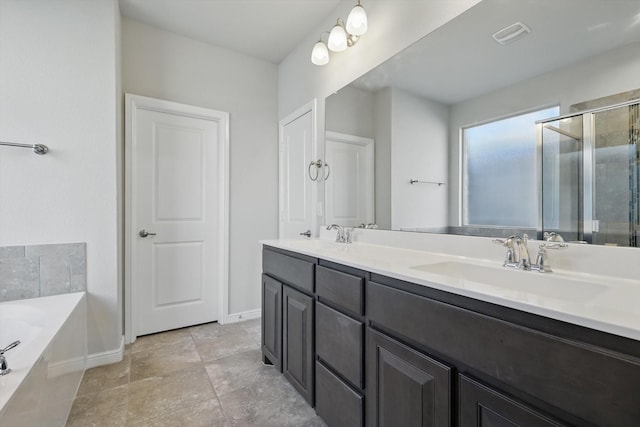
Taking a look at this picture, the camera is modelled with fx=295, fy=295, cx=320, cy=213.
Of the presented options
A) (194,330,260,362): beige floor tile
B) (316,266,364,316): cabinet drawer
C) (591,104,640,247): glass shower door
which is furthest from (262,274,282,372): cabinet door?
(591,104,640,247): glass shower door

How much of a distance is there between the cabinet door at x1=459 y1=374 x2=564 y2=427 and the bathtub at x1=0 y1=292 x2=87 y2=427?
1.29 m

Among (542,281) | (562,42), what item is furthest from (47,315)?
(562,42)

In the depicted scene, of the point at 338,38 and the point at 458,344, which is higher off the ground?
the point at 338,38

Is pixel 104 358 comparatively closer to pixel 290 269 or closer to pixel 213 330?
pixel 213 330

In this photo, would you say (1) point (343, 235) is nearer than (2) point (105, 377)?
No

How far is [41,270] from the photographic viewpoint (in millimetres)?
1927

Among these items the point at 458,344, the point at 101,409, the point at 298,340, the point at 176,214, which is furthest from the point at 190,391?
the point at 458,344

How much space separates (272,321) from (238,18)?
237 centimetres

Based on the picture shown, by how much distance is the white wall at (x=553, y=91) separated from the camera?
37.5 inches

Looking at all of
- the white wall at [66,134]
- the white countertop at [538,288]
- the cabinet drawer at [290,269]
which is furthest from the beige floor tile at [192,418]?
the white countertop at [538,288]

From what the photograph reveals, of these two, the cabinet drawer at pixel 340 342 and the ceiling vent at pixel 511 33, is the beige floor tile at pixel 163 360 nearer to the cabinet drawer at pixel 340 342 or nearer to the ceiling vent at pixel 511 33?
the cabinet drawer at pixel 340 342

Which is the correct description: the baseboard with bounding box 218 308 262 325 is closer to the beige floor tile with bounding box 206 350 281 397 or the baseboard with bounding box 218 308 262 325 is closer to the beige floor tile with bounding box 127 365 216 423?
the beige floor tile with bounding box 206 350 281 397

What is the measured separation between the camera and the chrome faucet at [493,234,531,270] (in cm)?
106

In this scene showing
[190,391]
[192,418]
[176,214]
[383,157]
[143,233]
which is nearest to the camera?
[192,418]
